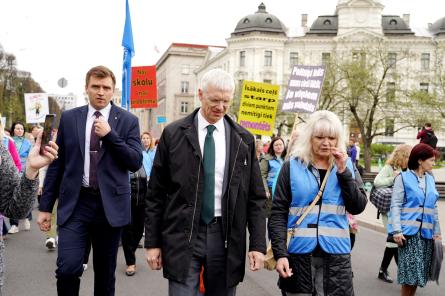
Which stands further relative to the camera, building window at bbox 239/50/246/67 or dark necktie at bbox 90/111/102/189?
building window at bbox 239/50/246/67

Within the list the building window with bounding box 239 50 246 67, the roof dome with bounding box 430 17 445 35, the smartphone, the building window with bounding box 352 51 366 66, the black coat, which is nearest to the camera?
the smartphone

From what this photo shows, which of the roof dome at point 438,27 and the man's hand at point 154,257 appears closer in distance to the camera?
the man's hand at point 154,257

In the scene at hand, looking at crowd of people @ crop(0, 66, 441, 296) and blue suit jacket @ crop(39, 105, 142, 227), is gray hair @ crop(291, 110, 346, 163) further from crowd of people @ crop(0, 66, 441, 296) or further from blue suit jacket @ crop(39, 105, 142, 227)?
blue suit jacket @ crop(39, 105, 142, 227)

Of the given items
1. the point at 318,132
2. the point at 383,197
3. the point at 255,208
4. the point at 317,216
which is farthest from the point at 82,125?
the point at 383,197

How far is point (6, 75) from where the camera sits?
5381 cm

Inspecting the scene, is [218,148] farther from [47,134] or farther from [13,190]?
[13,190]

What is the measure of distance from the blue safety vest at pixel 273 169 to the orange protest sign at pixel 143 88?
14.4ft

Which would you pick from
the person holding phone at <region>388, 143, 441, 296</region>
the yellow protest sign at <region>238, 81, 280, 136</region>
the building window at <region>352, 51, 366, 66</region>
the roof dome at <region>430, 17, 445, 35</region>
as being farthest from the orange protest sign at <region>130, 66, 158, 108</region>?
the roof dome at <region>430, 17, 445, 35</region>

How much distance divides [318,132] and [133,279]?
417 cm

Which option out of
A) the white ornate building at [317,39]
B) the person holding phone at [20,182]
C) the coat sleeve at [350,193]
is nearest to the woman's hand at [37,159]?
the person holding phone at [20,182]

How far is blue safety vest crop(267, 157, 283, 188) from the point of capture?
9164 millimetres

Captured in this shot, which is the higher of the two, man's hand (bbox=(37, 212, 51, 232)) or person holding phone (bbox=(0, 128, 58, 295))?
person holding phone (bbox=(0, 128, 58, 295))

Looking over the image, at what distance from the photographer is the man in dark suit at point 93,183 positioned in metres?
4.20

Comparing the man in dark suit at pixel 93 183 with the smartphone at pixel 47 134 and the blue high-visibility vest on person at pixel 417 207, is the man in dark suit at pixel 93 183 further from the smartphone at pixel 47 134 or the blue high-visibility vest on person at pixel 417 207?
the blue high-visibility vest on person at pixel 417 207
